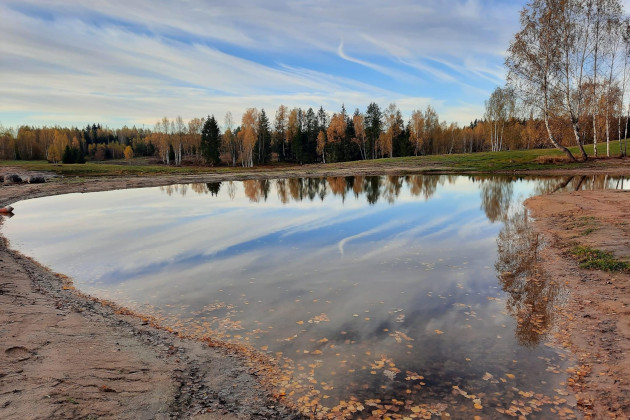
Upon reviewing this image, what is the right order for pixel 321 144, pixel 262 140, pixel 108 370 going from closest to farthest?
1. pixel 108 370
2. pixel 321 144
3. pixel 262 140

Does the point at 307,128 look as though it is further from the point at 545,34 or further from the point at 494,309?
the point at 494,309

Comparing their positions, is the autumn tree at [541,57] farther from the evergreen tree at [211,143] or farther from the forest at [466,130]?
the evergreen tree at [211,143]

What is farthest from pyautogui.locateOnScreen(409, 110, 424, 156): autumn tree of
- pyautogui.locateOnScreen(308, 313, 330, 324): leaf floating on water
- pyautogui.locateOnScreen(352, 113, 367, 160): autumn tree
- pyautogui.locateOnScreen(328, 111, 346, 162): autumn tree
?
pyautogui.locateOnScreen(308, 313, 330, 324): leaf floating on water

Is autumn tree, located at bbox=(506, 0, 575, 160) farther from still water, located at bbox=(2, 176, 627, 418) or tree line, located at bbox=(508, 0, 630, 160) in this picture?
still water, located at bbox=(2, 176, 627, 418)

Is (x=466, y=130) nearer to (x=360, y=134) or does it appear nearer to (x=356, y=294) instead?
(x=360, y=134)

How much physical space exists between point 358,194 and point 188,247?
20.7 metres

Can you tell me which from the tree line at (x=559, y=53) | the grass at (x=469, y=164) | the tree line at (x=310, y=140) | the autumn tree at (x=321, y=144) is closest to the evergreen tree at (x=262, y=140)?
the tree line at (x=310, y=140)

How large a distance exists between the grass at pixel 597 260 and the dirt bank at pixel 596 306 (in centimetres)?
23

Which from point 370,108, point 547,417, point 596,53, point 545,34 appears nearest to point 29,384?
point 547,417

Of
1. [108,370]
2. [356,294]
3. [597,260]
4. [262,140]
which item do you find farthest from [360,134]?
[108,370]

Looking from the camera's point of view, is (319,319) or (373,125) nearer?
(319,319)

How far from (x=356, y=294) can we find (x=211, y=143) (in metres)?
91.7

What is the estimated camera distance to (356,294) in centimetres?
1039

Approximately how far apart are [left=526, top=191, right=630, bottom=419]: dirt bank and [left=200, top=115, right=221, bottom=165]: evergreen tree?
8652 centimetres
